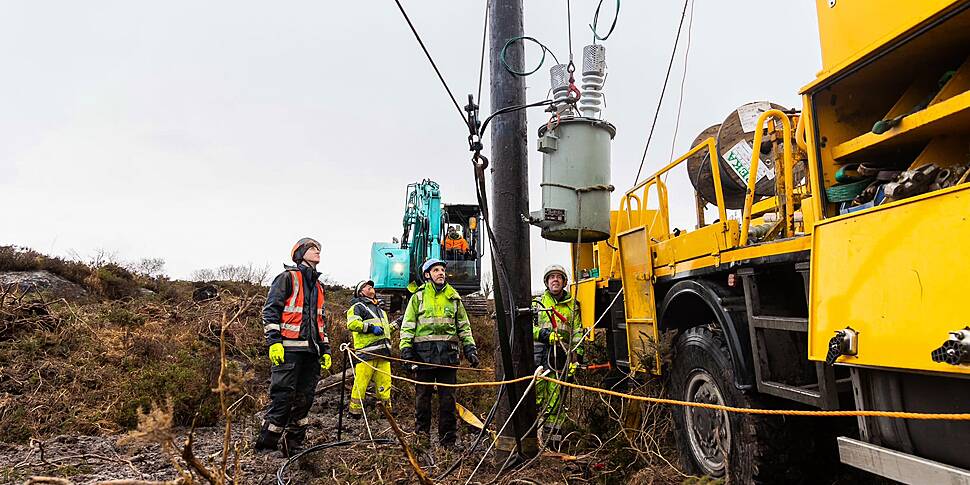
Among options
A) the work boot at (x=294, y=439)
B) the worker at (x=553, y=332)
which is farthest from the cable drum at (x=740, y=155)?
the work boot at (x=294, y=439)

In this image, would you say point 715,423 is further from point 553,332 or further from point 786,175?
point 553,332

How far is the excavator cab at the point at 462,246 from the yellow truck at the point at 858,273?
11520 mm

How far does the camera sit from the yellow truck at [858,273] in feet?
6.22

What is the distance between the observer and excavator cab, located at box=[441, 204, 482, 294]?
15234 millimetres

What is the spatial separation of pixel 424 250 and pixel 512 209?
36.5ft

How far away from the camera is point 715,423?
341 centimetres

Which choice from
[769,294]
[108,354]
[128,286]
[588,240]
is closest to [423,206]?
[128,286]

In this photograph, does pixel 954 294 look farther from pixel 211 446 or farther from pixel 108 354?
pixel 108 354

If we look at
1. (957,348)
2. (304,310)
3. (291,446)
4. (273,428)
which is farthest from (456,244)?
(957,348)

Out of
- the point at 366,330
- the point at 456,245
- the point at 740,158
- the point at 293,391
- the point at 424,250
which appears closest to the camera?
the point at 740,158

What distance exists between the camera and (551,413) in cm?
479

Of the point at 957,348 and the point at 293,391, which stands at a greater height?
the point at 957,348

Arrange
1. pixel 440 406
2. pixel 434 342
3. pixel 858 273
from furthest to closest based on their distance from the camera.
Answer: pixel 434 342, pixel 440 406, pixel 858 273

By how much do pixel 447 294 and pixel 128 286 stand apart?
11.2 m
